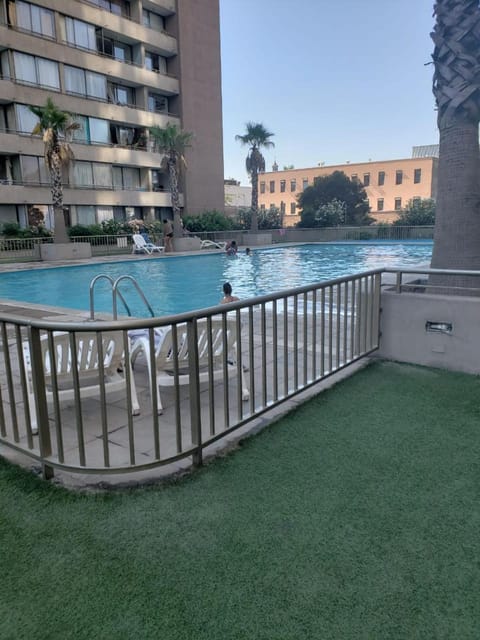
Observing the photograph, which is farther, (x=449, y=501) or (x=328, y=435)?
(x=328, y=435)

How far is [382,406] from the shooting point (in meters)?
4.36

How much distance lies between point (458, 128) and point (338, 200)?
46274 mm

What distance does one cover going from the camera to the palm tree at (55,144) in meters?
24.0

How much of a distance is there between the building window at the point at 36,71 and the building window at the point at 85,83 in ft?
3.12

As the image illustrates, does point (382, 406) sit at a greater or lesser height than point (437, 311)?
lesser

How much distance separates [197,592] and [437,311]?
420 cm

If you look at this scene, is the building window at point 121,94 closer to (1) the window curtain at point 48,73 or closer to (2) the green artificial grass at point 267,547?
(1) the window curtain at point 48,73

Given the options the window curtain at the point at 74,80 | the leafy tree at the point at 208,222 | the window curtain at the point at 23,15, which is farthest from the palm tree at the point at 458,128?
the leafy tree at the point at 208,222

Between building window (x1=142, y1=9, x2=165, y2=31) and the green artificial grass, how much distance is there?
137ft

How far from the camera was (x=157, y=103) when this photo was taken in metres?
40.3

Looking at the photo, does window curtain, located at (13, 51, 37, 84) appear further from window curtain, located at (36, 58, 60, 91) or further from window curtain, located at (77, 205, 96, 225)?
window curtain, located at (77, 205, 96, 225)

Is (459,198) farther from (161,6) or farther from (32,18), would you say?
(161,6)

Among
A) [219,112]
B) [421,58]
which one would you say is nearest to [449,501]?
[421,58]

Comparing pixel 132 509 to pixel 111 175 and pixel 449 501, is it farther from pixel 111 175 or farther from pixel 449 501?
pixel 111 175
